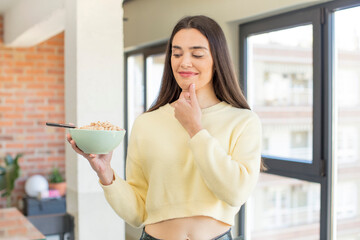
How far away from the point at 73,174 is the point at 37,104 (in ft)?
8.32

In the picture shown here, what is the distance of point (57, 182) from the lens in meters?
4.85

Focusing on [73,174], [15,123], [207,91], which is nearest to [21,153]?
[15,123]

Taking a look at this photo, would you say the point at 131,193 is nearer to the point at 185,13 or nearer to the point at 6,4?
the point at 185,13

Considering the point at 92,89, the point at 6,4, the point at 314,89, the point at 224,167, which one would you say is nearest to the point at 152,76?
the point at 6,4

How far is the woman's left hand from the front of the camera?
3.91 ft

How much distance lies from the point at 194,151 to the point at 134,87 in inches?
148

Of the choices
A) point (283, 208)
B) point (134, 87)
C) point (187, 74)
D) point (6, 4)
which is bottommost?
point (283, 208)

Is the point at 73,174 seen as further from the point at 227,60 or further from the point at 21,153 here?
the point at 21,153

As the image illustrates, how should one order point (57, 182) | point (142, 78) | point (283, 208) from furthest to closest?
point (57, 182) → point (142, 78) → point (283, 208)

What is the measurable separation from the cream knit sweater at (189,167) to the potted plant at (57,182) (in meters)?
3.62

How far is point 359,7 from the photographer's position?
237 cm

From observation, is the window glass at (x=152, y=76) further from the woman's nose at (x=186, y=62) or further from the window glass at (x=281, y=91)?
the woman's nose at (x=186, y=62)

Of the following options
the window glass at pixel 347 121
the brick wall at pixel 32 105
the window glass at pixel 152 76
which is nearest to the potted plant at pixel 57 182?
the brick wall at pixel 32 105

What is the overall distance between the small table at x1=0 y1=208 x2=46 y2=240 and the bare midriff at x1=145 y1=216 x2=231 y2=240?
1.34 meters
